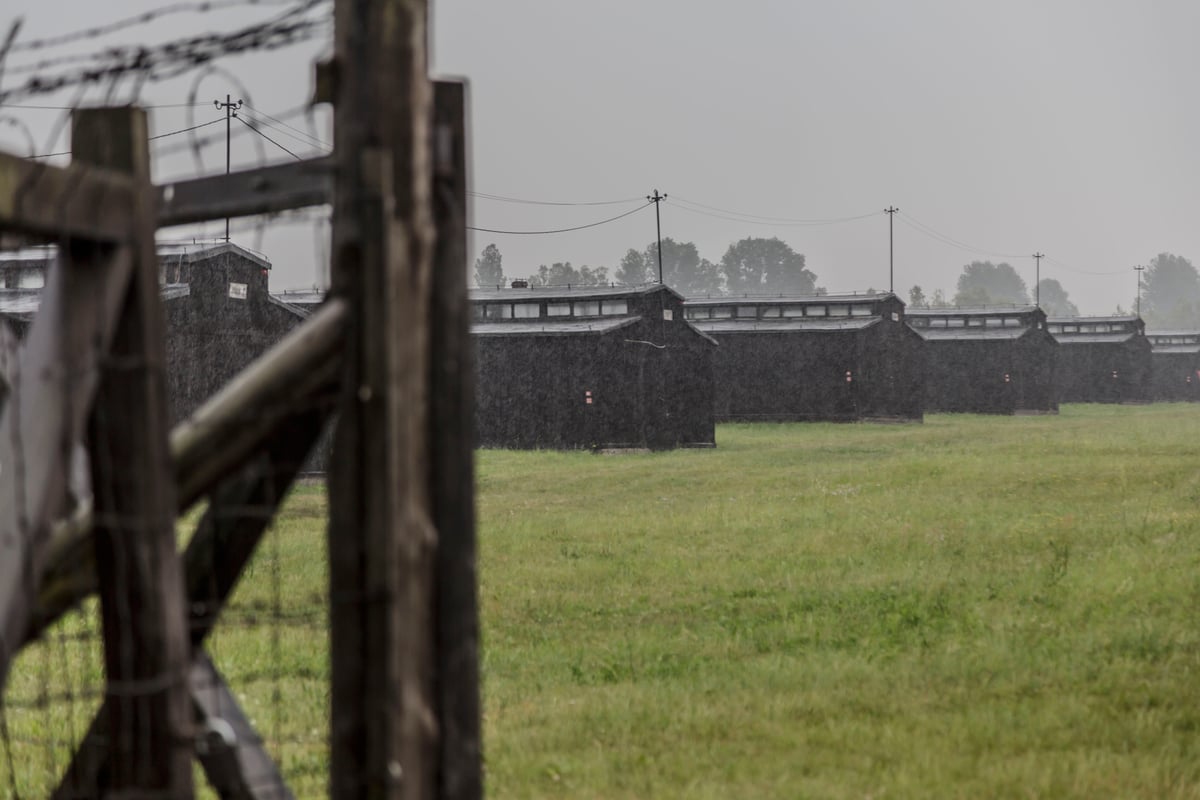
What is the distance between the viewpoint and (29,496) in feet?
10.5

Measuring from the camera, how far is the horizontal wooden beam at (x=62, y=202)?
121 inches

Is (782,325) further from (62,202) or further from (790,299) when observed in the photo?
(62,202)

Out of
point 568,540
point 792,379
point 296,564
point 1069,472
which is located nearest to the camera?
point 296,564

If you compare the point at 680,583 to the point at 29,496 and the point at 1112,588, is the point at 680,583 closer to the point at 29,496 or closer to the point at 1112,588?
the point at 1112,588

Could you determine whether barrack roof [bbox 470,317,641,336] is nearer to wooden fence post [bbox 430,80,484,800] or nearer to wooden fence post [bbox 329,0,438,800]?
wooden fence post [bbox 430,80,484,800]

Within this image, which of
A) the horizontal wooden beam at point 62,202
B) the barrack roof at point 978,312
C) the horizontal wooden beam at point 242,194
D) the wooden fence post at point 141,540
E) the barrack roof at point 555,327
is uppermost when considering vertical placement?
the barrack roof at point 978,312

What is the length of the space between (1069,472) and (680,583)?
50.5 feet

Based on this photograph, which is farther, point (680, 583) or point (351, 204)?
point (680, 583)

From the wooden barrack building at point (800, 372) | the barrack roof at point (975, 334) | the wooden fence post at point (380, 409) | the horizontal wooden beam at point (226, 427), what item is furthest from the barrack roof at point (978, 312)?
the horizontal wooden beam at point (226, 427)

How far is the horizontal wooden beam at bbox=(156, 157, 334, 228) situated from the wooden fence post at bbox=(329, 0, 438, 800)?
0.87ft

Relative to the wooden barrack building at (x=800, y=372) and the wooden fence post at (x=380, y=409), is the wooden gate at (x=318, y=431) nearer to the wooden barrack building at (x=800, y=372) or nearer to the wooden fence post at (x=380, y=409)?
the wooden fence post at (x=380, y=409)

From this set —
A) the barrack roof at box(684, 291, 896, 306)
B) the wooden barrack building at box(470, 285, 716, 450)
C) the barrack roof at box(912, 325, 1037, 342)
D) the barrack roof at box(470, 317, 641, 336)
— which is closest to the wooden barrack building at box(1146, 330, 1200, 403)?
the barrack roof at box(912, 325, 1037, 342)

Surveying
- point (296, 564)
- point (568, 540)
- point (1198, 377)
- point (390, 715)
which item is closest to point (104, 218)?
point (390, 715)

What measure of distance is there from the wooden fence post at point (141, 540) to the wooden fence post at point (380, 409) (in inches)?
16.9
